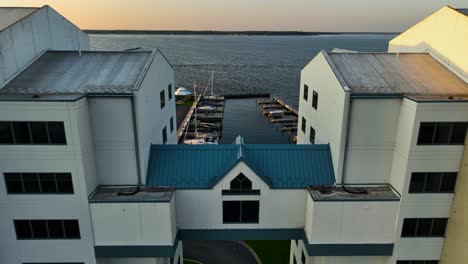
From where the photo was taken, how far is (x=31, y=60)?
23766 millimetres

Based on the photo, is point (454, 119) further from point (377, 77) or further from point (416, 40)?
point (416, 40)

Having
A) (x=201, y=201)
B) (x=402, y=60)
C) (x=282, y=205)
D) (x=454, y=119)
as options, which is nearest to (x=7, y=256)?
(x=201, y=201)

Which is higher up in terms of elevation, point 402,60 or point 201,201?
point 402,60

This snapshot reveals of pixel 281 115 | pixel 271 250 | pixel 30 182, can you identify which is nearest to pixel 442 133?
pixel 271 250

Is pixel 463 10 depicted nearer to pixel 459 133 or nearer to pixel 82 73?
pixel 459 133

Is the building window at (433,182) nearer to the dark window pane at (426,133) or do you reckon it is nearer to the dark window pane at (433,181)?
the dark window pane at (433,181)

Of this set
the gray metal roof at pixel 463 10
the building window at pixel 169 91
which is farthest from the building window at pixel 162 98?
the gray metal roof at pixel 463 10

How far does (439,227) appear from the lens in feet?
70.7

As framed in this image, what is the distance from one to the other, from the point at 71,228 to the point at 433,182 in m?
23.8

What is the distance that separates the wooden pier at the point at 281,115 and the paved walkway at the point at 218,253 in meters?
54.9

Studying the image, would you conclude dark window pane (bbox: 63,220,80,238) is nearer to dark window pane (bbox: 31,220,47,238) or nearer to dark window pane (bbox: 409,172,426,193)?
dark window pane (bbox: 31,220,47,238)

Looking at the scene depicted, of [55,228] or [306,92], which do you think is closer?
[55,228]

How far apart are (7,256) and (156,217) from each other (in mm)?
10887

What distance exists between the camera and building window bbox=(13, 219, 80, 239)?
2083 cm
